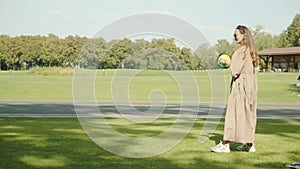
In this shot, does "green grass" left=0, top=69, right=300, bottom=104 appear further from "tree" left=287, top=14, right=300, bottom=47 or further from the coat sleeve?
"tree" left=287, top=14, right=300, bottom=47

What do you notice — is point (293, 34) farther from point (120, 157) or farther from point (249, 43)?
point (120, 157)

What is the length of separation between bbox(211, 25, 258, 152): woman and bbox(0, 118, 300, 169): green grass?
1.14 feet

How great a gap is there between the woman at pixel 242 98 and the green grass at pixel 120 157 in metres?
0.35

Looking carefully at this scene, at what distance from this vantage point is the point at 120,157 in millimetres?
7840

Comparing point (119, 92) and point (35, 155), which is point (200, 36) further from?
point (119, 92)

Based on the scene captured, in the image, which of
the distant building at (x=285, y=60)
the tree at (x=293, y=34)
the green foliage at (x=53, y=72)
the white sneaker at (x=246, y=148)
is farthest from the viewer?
the tree at (x=293, y=34)

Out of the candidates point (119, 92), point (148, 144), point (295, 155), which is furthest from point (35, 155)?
point (119, 92)

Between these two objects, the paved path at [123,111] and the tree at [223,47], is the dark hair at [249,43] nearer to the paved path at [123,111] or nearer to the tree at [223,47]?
the paved path at [123,111]

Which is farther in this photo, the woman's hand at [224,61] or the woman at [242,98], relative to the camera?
the woman's hand at [224,61]

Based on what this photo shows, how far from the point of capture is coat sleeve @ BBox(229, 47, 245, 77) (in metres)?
8.41

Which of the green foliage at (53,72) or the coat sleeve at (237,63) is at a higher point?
the coat sleeve at (237,63)

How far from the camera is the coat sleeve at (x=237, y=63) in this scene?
841 cm

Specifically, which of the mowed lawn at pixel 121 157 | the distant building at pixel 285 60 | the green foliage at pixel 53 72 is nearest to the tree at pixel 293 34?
the distant building at pixel 285 60

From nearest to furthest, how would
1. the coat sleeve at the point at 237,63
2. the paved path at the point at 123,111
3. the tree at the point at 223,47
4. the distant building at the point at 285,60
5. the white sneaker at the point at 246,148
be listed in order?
1. the coat sleeve at the point at 237,63
2. the white sneaker at the point at 246,148
3. the paved path at the point at 123,111
4. the tree at the point at 223,47
5. the distant building at the point at 285,60
